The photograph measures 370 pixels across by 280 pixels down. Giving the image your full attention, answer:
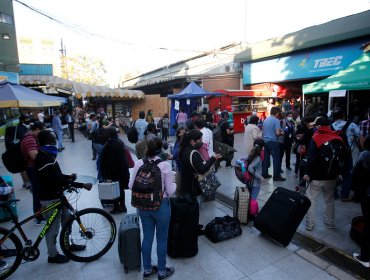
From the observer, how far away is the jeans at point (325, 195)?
3.80 meters

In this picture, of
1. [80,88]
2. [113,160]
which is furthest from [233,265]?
[80,88]

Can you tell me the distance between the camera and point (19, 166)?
4.00 meters

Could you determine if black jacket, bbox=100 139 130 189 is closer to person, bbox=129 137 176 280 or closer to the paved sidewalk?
the paved sidewalk

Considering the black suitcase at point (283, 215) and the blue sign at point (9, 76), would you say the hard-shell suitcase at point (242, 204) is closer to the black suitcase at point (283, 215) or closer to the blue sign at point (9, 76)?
the black suitcase at point (283, 215)

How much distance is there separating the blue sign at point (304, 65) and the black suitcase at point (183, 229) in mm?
12393

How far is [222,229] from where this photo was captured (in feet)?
12.5

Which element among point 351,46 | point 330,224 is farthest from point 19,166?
point 351,46

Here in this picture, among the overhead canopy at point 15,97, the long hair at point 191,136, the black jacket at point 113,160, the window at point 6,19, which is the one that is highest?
the window at point 6,19

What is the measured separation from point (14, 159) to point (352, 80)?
7781mm

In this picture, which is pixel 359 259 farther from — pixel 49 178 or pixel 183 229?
pixel 49 178

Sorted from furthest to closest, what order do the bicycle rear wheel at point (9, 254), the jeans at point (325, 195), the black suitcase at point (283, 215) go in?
the jeans at point (325, 195) < the black suitcase at point (283, 215) < the bicycle rear wheel at point (9, 254)

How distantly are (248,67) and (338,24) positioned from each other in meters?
5.60

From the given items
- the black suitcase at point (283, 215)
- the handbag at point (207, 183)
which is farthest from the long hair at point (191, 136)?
the black suitcase at point (283, 215)

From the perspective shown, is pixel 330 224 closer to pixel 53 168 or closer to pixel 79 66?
pixel 53 168
